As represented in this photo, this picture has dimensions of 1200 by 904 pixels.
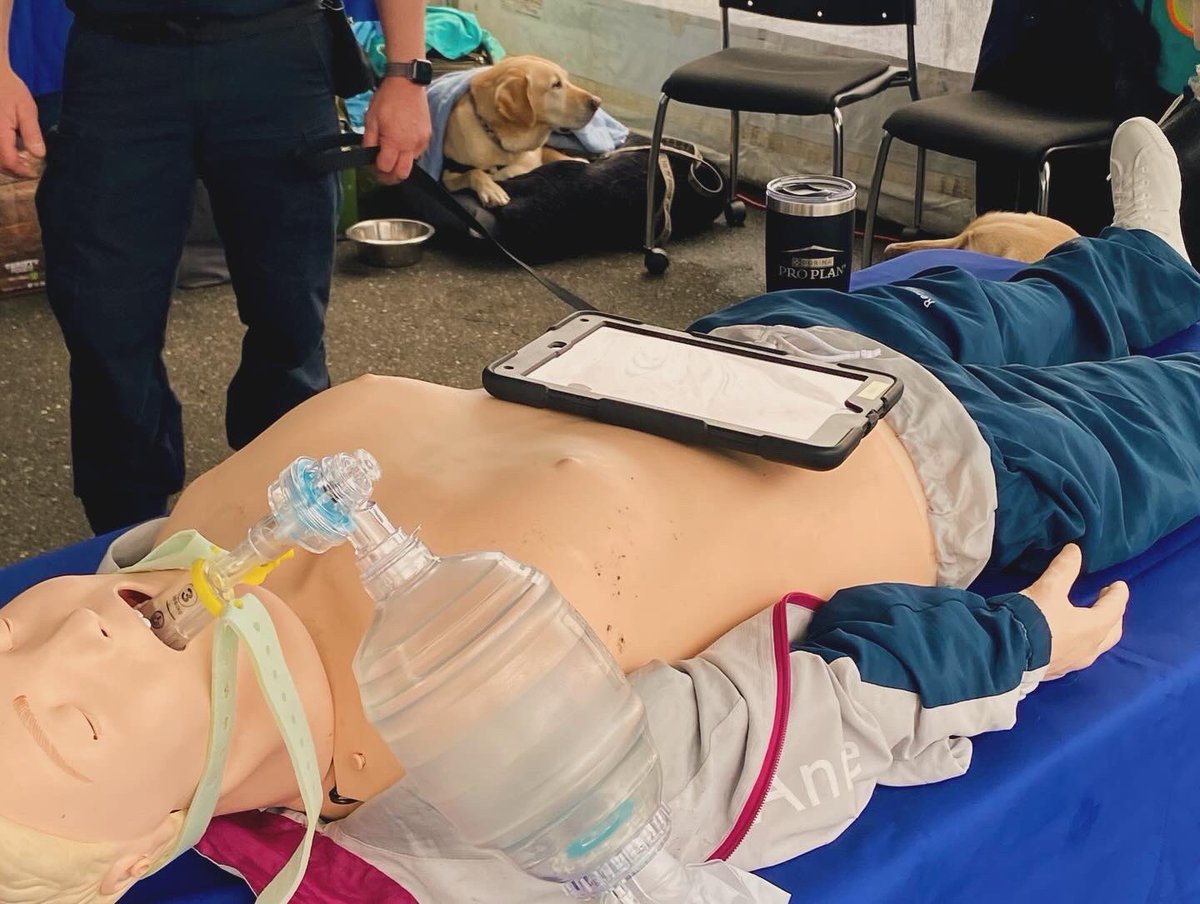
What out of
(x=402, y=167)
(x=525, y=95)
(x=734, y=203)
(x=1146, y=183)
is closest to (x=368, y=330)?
(x=525, y=95)

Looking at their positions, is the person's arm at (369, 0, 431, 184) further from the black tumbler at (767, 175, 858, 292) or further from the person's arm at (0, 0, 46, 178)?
the black tumbler at (767, 175, 858, 292)

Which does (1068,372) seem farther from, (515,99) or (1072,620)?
(515,99)

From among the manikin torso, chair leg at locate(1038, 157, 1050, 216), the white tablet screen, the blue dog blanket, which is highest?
the white tablet screen

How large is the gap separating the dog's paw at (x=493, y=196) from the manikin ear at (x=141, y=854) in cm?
253

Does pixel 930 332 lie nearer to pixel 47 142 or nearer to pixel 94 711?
pixel 94 711

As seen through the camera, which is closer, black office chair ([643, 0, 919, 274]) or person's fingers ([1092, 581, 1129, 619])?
person's fingers ([1092, 581, 1129, 619])

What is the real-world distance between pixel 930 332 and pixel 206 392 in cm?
160

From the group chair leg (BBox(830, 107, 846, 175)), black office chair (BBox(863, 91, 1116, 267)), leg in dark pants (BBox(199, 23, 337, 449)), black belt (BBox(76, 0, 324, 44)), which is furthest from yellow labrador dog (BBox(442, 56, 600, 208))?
black belt (BBox(76, 0, 324, 44))

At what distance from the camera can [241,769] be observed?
2.76ft

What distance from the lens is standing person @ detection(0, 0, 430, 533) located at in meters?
1.56

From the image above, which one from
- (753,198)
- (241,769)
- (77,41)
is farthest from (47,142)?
(753,198)

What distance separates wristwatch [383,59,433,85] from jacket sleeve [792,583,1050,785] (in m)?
1.05

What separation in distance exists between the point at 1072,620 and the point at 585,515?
16.7 inches

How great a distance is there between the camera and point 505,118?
10.7ft
